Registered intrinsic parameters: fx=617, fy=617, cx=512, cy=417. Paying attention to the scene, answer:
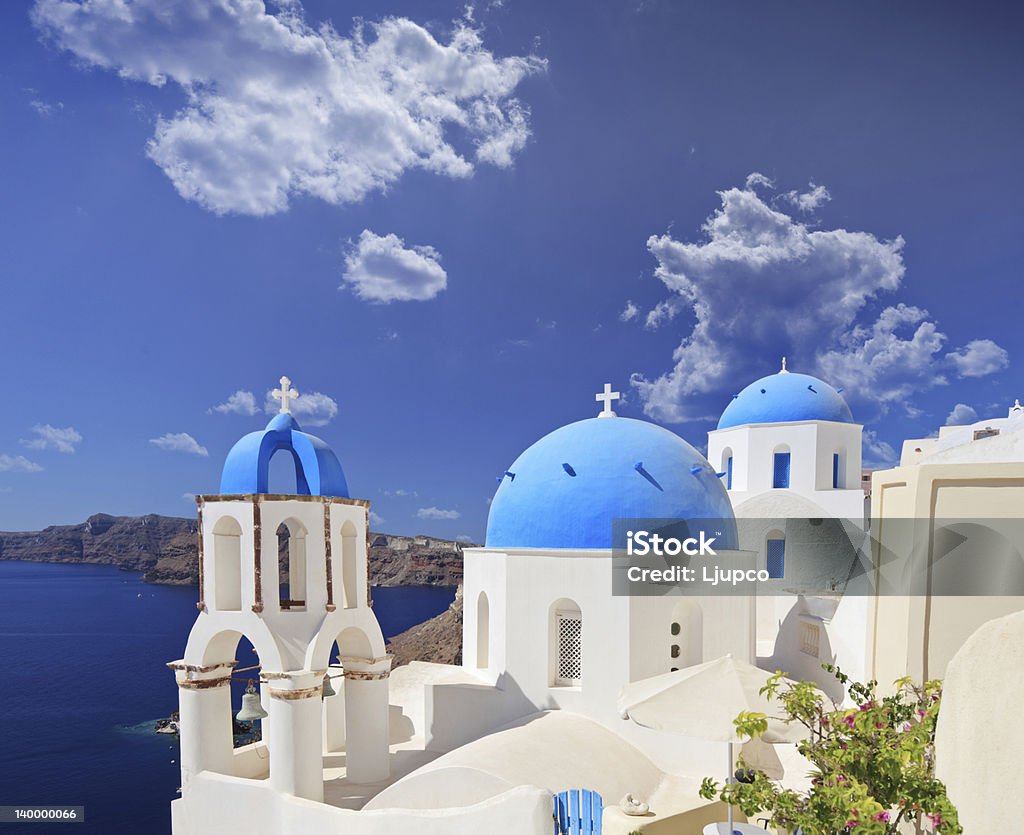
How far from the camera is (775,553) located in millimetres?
17922

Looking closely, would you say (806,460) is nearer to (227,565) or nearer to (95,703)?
(227,565)

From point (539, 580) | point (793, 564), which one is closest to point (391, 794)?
point (539, 580)

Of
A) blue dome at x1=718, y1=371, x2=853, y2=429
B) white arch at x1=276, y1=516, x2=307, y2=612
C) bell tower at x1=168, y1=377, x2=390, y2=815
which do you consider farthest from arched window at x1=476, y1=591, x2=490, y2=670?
blue dome at x1=718, y1=371, x2=853, y2=429

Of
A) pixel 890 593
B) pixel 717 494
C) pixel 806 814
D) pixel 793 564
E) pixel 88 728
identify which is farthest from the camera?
pixel 88 728

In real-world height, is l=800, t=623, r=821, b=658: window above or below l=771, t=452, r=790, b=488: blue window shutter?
below

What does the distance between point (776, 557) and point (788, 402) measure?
202 inches

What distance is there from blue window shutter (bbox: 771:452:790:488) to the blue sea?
2643 cm

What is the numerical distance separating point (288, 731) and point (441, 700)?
330 centimetres

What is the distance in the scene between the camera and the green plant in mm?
4297

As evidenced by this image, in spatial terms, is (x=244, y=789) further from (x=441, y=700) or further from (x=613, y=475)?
(x=613, y=475)

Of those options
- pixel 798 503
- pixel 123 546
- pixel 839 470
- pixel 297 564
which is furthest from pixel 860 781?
pixel 123 546

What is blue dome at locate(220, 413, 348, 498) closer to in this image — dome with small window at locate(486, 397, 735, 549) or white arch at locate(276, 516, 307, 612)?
white arch at locate(276, 516, 307, 612)

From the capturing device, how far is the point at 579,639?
1134cm

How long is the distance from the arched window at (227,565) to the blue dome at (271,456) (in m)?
0.61
